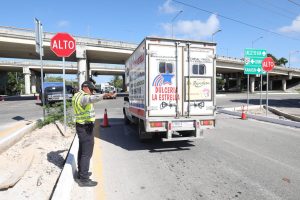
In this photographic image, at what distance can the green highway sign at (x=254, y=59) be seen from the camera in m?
18.8

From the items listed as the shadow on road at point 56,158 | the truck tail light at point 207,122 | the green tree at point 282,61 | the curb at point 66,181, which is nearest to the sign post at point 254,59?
the truck tail light at point 207,122

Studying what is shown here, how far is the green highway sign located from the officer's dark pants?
53.2ft

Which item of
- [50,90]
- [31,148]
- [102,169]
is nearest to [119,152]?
[102,169]

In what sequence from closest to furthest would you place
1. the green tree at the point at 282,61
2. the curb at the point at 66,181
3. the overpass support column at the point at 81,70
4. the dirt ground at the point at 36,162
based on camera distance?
1. the curb at the point at 66,181
2. the dirt ground at the point at 36,162
3. the overpass support column at the point at 81,70
4. the green tree at the point at 282,61

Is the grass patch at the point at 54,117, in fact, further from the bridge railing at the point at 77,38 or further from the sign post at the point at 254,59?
the bridge railing at the point at 77,38

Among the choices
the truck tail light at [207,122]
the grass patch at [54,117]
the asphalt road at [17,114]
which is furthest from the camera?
the asphalt road at [17,114]

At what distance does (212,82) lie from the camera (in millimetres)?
7973

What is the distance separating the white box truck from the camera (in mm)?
7465

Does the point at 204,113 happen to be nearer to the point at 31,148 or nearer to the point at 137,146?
the point at 137,146

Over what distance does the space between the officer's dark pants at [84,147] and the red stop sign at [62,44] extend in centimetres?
487

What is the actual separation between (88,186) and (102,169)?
107 cm

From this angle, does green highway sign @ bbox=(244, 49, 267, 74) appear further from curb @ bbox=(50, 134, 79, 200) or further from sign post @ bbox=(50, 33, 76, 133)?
curb @ bbox=(50, 134, 79, 200)

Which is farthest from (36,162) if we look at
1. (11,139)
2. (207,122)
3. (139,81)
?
(207,122)

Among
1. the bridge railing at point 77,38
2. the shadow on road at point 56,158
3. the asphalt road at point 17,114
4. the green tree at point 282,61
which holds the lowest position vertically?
the shadow on road at point 56,158
